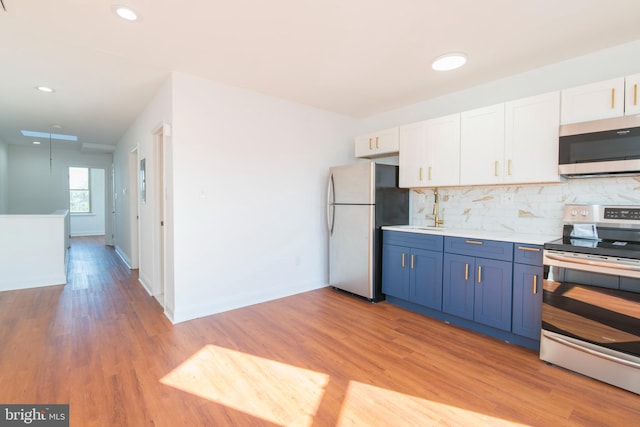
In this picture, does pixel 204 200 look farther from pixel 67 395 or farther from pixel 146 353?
pixel 67 395

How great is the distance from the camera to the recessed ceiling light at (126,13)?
1.95m

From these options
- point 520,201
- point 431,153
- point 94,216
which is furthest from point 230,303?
point 94,216

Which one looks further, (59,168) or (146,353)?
(59,168)

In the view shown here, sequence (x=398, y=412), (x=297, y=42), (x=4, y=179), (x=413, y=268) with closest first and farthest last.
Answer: (x=398, y=412) → (x=297, y=42) → (x=413, y=268) → (x=4, y=179)

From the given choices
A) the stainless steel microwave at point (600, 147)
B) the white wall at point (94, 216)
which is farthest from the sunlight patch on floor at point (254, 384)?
the white wall at point (94, 216)

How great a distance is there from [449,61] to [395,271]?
2207 mm

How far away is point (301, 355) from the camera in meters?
2.41

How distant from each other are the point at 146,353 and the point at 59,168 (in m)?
7.73


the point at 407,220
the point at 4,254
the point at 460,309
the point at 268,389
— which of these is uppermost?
the point at 407,220

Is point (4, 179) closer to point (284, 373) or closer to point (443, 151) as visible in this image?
point (284, 373)

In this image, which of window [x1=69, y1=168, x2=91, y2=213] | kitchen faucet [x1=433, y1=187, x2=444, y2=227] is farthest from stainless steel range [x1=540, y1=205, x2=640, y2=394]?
window [x1=69, y1=168, x2=91, y2=213]

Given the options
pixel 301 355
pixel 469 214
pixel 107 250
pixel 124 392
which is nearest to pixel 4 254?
pixel 107 250

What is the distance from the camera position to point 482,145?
2977 mm

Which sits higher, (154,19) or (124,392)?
(154,19)
